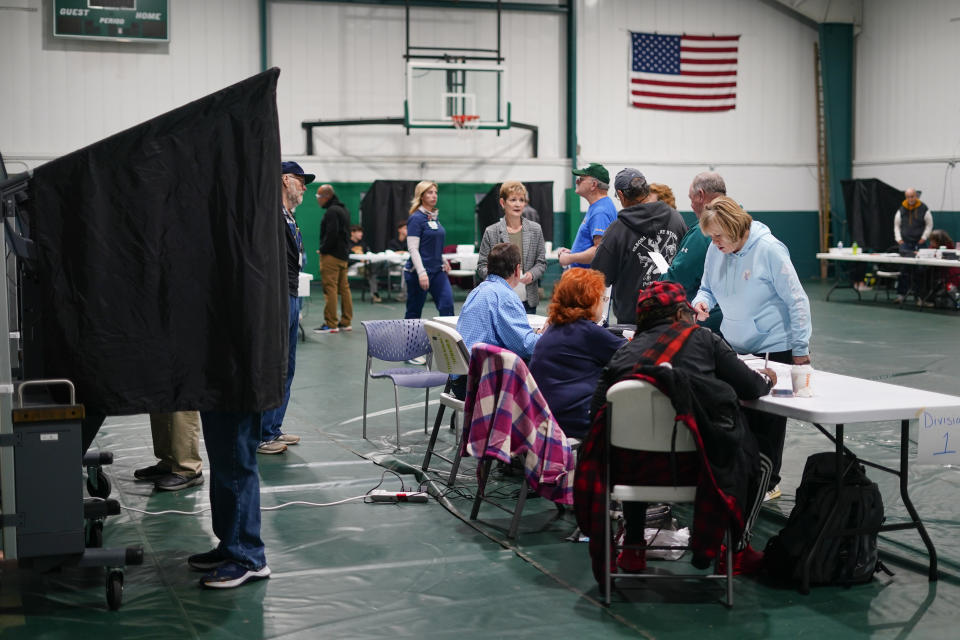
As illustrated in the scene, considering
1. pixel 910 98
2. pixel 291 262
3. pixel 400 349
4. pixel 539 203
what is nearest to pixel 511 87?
pixel 539 203

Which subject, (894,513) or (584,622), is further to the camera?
(894,513)

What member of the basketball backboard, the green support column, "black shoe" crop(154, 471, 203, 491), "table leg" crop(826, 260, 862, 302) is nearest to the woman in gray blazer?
"black shoe" crop(154, 471, 203, 491)

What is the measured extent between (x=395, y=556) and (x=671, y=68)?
52.3 feet

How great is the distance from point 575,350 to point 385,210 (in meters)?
12.7

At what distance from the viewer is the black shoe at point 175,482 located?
487 cm

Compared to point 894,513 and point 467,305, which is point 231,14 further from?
point 894,513

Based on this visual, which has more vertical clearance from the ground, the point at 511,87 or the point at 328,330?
the point at 511,87

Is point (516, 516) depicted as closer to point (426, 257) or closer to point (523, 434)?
point (523, 434)

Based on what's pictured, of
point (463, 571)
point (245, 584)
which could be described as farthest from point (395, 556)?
point (245, 584)

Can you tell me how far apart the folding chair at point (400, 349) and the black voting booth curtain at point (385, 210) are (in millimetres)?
10524

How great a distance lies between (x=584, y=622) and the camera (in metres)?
3.26

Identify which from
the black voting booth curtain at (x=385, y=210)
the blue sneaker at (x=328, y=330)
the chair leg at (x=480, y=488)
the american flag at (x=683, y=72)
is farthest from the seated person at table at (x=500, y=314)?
the american flag at (x=683, y=72)

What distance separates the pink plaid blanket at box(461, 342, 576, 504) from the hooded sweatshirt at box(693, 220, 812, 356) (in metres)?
0.97

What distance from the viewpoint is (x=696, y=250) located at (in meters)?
4.99
